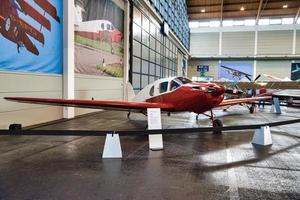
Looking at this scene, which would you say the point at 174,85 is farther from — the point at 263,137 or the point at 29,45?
the point at 29,45

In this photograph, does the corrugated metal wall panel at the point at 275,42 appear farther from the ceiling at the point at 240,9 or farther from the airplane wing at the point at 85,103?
the airplane wing at the point at 85,103

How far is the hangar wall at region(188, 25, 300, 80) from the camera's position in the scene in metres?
31.7

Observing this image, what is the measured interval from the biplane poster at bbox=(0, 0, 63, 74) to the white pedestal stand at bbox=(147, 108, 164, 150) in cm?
370

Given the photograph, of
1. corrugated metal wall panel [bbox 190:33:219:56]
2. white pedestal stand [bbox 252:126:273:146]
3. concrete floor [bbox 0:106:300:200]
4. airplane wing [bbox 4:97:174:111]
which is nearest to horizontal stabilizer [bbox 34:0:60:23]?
airplane wing [bbox 4:97:174:111]

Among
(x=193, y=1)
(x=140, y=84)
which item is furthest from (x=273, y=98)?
(x=193, y=1)

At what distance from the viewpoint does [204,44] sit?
113ft

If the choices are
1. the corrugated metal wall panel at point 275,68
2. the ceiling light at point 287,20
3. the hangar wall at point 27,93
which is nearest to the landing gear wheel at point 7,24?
the hangar wall at point 27,93

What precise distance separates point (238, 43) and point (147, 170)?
33.1m

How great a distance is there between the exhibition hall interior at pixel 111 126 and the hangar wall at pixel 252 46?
19.1 m

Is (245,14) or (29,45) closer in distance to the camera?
(29,45)

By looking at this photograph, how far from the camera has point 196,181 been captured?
3.06 metres

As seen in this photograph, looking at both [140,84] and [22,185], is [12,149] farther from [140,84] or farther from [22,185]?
[140,84]

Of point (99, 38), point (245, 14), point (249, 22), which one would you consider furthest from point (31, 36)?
point (249, 22)

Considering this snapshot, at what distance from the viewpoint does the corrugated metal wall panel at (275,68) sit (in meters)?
32.0
